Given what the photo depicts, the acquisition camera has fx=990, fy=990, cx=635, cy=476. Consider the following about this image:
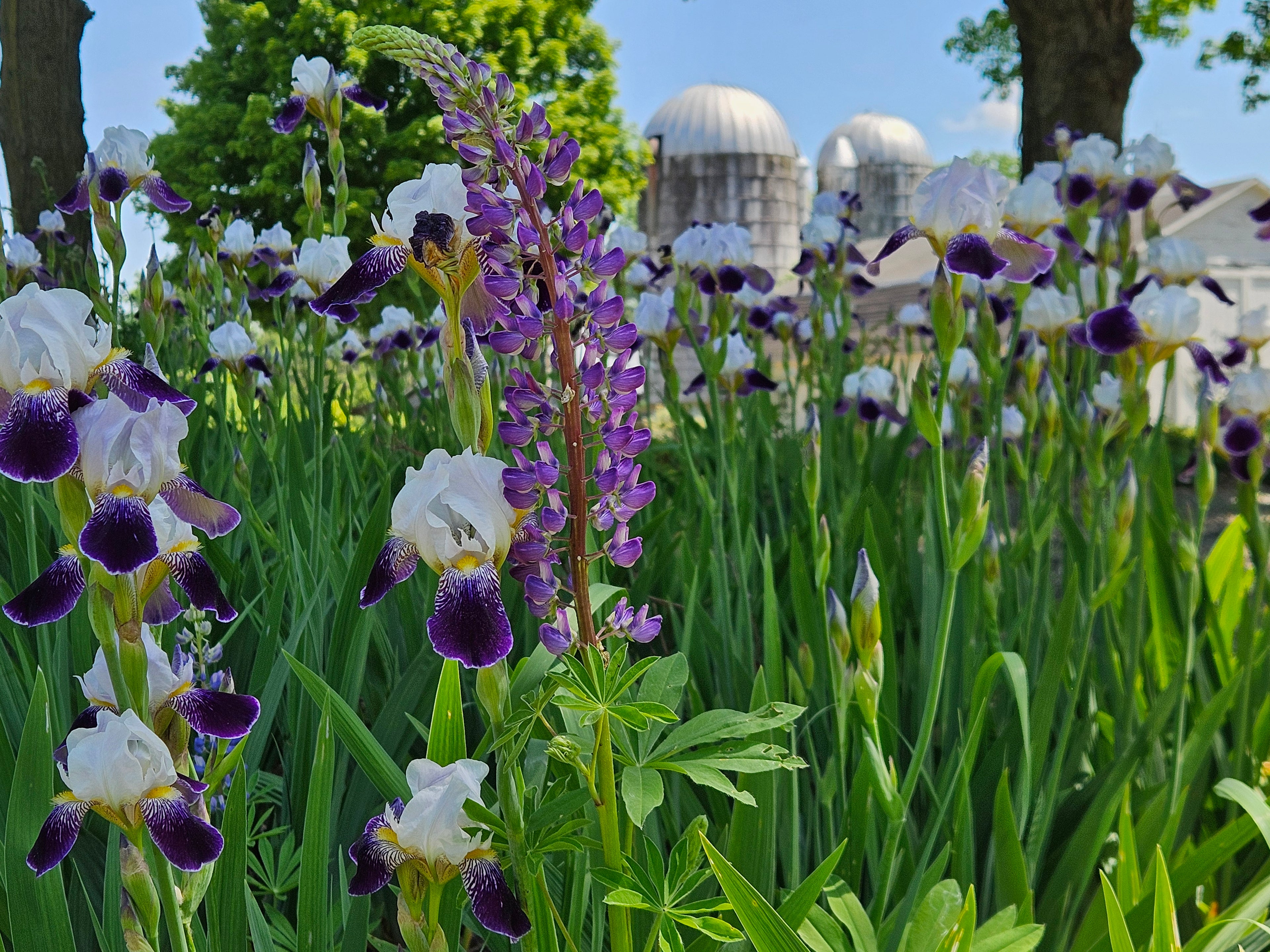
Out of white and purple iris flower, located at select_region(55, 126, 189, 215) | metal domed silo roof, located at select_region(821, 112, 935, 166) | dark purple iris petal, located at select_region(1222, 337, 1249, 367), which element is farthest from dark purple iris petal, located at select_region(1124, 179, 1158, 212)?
metal domed silo roof, located at select_region(821, 112, 935, 166)

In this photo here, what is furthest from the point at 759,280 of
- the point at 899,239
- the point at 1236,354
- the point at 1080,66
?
the point at 1080,66

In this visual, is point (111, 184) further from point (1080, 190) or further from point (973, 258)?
point (1080, 190)

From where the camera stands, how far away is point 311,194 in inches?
97.4

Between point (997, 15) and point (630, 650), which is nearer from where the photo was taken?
point (630, 650)

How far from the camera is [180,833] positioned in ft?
2.87

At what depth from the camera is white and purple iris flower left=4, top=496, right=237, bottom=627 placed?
0.93 meters

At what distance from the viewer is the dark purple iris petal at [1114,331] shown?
94.6 inches

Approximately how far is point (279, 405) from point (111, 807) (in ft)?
6.93

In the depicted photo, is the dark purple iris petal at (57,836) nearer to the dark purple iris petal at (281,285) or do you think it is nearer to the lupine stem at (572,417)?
the lupine stem at (572,417)

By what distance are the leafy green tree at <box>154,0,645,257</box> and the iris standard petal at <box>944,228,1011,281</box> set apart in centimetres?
1798

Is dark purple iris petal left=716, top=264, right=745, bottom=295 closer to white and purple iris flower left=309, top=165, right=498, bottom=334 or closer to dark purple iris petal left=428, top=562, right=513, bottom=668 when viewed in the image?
white and purple iris flower left=309, top=165, right=498, bottom=334

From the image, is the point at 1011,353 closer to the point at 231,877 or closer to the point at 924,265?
the point at 231,877

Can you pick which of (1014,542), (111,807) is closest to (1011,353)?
(1014,542)

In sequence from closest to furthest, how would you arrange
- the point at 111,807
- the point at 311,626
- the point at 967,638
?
the point at 111,807
the point at 311,626
the point at 967,638
